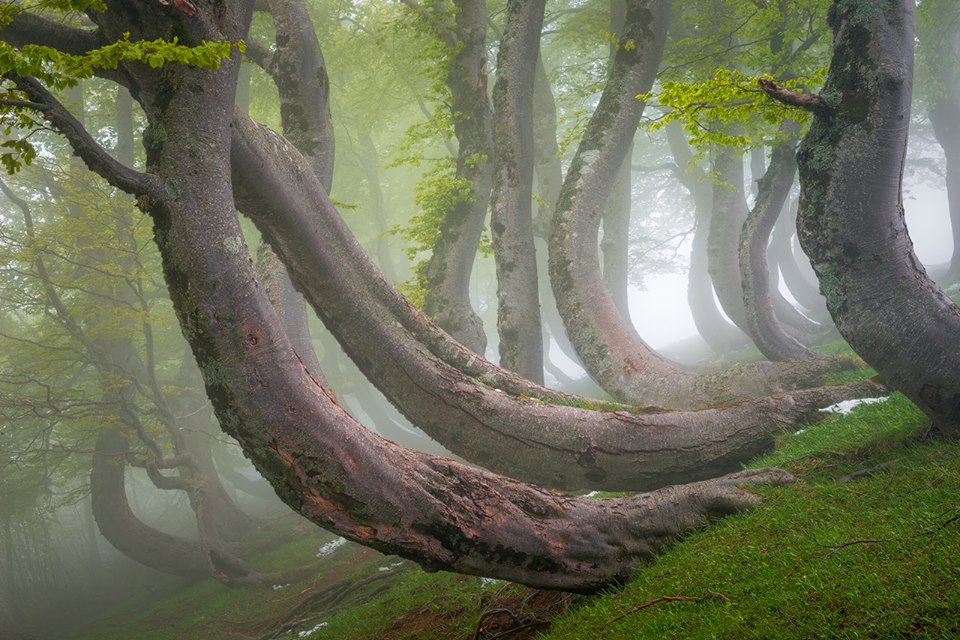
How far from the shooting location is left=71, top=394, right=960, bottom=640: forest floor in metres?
2.36

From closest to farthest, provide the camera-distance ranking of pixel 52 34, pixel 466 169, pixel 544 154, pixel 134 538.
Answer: pixel 52 34 → pixel 466 169 → pixel 134 538 → pixel 544 154

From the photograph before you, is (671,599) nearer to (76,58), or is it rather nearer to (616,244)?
(76,58)

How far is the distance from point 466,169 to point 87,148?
24.6 ft

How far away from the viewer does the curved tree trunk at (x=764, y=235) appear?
859cm

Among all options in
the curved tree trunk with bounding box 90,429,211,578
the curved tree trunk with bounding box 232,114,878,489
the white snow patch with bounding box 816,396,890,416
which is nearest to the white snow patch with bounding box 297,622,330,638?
the curved tree trunk with bounding box 232,114,878,489

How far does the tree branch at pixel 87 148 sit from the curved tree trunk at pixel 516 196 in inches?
235

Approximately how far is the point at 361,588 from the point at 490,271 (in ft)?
113

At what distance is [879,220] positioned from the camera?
4414mm

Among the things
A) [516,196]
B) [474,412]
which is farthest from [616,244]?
[474,412]

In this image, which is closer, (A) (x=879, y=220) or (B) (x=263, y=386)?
(B) (x=263, y=386)

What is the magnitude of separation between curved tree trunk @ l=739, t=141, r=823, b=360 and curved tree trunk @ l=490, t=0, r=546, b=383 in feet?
12.0

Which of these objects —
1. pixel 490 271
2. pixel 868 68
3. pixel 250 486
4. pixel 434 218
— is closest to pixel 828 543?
pixel 868 68

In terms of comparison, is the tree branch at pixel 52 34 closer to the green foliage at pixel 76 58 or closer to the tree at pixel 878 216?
the green foliage at pixel 76 58

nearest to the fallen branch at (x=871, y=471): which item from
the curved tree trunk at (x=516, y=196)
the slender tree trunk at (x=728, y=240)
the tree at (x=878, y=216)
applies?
the tree at (x=878, y=216)
